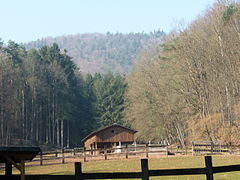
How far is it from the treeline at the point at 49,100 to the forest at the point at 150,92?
17 cm

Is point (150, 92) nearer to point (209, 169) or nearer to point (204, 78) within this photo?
point (204, 78)

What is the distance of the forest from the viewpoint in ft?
144

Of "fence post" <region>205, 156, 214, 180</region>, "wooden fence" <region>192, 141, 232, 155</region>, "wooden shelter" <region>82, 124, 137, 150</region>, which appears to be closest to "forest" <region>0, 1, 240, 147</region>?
"wooden fence" <region>192, 141, 232, 155</region>

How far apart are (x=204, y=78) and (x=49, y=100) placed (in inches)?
1575

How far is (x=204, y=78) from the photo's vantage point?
47.8 metres

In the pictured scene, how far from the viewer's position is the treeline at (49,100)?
66.5 meters

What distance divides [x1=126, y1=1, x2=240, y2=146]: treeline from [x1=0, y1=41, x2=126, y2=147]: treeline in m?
23.1

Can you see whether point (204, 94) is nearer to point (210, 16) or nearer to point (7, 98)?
point (210, 16)

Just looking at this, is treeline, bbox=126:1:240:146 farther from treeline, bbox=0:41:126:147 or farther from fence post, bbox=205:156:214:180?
fence post, bbox=205:156:214:180

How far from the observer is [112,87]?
9588 cm

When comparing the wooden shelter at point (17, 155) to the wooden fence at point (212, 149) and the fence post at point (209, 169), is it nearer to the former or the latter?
the fence post at point (209, 169)

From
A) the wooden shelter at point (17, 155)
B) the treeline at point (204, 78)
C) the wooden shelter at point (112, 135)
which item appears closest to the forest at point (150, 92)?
the treeline at point (204, 78)

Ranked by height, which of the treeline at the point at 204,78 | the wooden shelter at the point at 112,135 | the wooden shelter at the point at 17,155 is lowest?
the wooden shelter at the point at 17,155

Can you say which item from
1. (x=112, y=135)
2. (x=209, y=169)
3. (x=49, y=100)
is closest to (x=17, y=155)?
(x=209, y=169)
